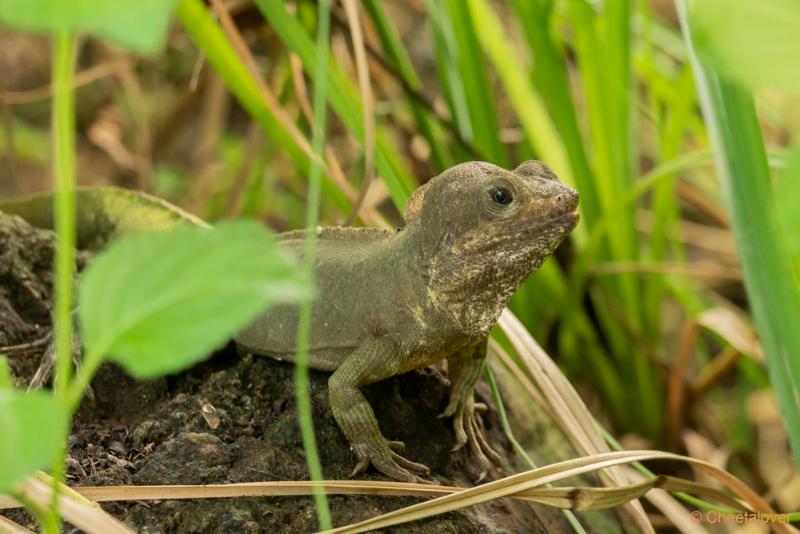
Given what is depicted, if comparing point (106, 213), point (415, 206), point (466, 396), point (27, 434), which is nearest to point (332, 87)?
point (415, 206)

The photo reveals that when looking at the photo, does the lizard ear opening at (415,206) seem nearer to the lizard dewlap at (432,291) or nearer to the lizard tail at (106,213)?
the lizard dewlap at (432,291)

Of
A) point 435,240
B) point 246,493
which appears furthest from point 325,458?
point 435,240

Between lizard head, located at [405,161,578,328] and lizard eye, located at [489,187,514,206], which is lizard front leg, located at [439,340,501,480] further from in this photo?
lizard eye, located at [489,187,514,206]

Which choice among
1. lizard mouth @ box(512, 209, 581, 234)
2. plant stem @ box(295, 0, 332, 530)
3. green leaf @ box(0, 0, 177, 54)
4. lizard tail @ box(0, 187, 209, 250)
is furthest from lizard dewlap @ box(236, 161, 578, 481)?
green leaf @ box(0, 0, 177, 54)

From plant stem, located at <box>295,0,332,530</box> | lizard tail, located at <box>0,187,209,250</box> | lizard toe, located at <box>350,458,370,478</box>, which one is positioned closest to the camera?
plant stem, located at <box>295,0,332,530</box>

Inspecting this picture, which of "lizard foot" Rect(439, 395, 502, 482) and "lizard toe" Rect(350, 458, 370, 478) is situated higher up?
"lizard toe" Rect(350, 458, 370, 478)

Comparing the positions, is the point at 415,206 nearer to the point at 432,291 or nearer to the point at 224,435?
the point at 432,291

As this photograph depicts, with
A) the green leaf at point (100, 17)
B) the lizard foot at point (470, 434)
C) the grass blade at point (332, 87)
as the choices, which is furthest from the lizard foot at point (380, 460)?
the green leaf at point (100, 17)
